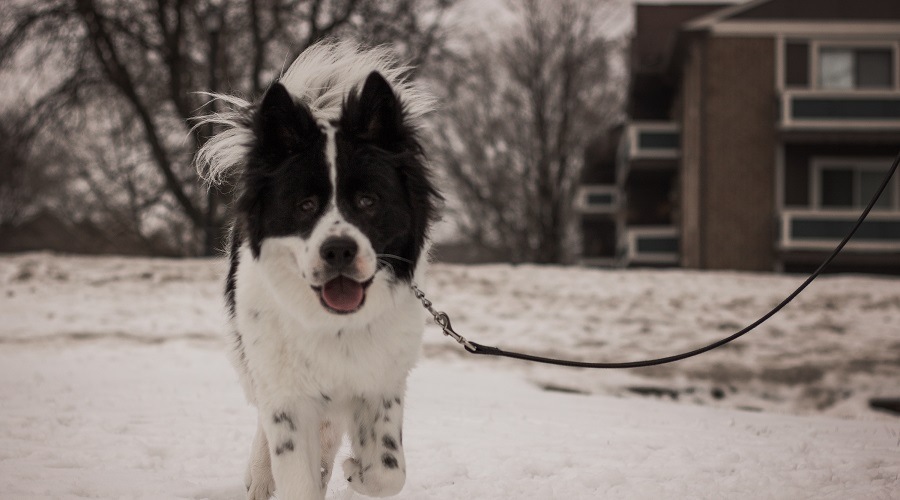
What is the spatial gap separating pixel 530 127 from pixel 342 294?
98.1 feet

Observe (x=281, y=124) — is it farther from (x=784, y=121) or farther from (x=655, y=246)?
(x=655, y=246)

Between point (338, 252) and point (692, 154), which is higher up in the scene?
point (692, 154)

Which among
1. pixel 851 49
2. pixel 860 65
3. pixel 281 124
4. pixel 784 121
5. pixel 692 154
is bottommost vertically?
pixel 692 154

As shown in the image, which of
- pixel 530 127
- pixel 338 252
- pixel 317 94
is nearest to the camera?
pixel 338 252

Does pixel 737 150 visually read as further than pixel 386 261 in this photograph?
Yes

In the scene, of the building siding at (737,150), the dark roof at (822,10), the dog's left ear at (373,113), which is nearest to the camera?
the dog's left ear at (373,113)

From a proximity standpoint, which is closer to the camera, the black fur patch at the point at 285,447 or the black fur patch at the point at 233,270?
the black fur patch at the point at 285,447

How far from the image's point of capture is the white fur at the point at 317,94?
4.12 m

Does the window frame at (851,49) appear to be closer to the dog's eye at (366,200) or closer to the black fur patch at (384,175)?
the black fur patch at (384,175)

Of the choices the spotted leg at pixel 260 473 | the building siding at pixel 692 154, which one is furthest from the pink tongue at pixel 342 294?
the building siding at pixel 692 154

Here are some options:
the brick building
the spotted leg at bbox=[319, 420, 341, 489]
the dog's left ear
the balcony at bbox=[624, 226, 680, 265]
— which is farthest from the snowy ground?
the balcony at bbox=[624, 226, 680, 265]

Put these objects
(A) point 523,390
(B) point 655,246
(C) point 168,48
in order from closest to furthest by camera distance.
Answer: (A) point 523,390 < (C) point 168,48 < (B) point 655,246

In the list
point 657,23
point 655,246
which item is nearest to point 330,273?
point 655,246

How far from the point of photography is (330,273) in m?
3.42
